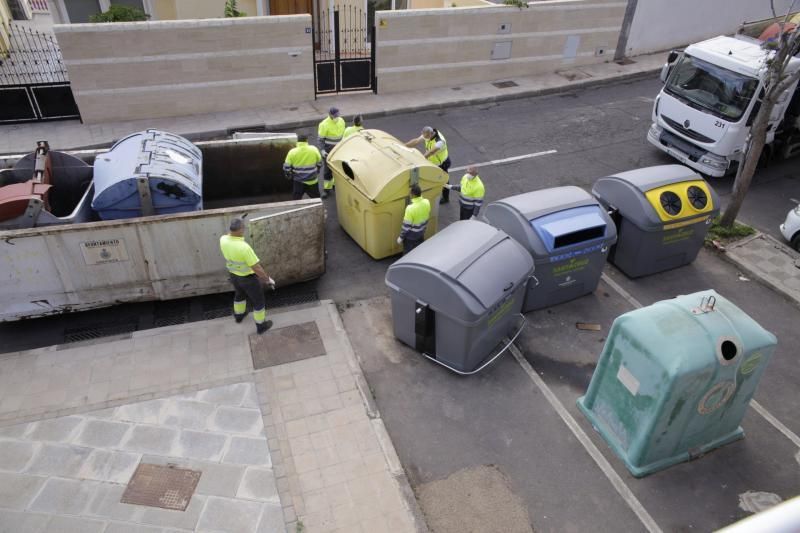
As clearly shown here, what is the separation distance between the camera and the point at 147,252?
6.99 metres

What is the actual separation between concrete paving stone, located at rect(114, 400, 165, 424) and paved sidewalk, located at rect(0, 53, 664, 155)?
737 cm

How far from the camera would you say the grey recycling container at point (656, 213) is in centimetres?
770

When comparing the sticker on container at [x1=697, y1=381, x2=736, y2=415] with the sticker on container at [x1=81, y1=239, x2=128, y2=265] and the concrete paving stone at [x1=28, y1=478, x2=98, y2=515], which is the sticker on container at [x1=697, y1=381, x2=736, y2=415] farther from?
the sticker on container at [x1=81, y1=239, x2=128, y2=265]

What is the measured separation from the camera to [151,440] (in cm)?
575

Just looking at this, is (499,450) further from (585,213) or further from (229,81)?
(229,81)

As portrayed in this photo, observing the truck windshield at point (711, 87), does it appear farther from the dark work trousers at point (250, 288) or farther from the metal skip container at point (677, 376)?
the dark work trousers at point (250, 288)

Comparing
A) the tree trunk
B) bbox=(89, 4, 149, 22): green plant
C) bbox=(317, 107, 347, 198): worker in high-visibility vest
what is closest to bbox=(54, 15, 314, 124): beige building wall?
bbox=(89, 4, 149, 22): green plant

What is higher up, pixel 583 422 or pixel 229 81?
pixel 229 81

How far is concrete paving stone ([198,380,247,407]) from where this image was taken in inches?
244

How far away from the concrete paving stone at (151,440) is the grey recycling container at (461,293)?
8.92 feet

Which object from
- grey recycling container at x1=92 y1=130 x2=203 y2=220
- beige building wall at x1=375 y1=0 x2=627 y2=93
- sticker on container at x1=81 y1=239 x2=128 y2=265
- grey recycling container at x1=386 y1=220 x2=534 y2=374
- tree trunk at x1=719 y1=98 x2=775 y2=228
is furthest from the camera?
beige building wall at x1=375 y1=0 x2=627 y2=93

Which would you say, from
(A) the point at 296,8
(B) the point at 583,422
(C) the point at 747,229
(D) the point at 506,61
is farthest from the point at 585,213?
(A) the point at 296,8

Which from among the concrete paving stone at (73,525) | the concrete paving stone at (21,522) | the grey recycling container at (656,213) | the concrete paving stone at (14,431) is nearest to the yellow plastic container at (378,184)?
the grey recycling container at (656,213)

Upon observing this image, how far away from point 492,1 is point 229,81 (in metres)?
8.35
